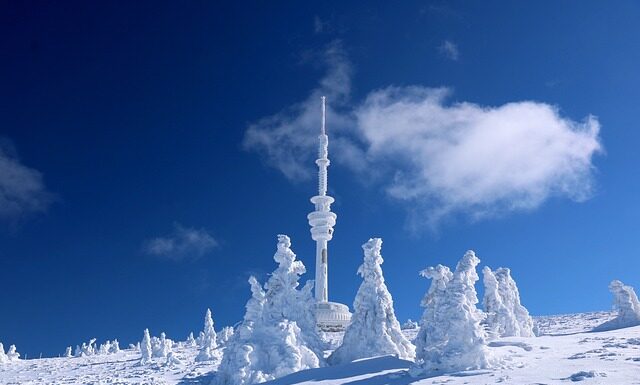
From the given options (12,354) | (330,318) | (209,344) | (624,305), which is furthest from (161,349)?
(624,305)

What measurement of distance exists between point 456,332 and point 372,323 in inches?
533

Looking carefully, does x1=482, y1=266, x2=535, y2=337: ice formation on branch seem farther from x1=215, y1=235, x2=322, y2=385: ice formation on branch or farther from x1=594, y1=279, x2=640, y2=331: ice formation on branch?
x1=215, y1=235, x2=322, y2=385: ice formation on branch

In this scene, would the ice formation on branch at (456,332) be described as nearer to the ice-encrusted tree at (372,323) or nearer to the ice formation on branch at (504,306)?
the ice-encrusted tree at (372,323)

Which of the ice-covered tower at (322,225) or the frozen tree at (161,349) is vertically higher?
the ice-covered tower at (322,225)

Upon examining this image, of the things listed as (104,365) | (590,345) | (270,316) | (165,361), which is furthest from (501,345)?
(104,365)

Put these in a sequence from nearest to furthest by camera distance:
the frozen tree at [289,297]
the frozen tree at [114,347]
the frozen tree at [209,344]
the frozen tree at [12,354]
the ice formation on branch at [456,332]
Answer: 1. the ice formation on branch at [456,332]
2. the frozen tree at [289,297]
3. the frozen tree at [209,344]
4. the frozen tree at [12,354]
5. the frozen tree at [114,347]

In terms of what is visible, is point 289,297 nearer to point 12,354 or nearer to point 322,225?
point 322,225

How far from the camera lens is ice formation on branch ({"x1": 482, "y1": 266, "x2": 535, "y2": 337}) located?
65438 millimetres

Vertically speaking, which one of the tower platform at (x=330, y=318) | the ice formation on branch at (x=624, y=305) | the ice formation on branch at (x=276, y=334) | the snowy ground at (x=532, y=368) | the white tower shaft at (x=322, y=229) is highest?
the white tower shaft at (x=322, y=229)

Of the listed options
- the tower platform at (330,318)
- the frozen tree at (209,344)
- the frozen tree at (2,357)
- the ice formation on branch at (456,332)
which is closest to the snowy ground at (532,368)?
the ice formation on branch at (456,332)

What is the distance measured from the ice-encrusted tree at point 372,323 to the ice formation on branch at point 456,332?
26.6 ft

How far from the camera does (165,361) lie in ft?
250

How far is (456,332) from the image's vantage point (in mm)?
33688

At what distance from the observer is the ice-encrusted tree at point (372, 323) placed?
45.9 meters
